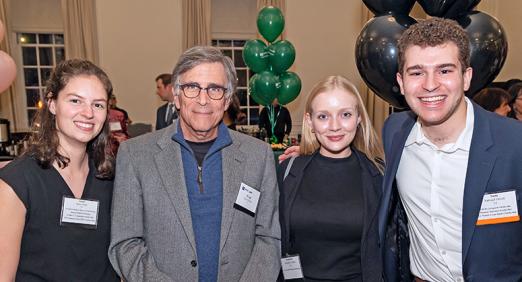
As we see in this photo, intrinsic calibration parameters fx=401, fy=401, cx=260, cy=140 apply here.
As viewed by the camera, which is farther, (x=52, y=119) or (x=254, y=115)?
(x=254, y=115)

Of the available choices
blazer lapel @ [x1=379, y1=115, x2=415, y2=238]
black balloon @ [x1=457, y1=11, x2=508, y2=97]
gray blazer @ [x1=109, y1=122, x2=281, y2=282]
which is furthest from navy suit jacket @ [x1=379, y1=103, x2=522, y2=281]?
black balloon @ [x1=457, y1=11, x2=508, y2=97]

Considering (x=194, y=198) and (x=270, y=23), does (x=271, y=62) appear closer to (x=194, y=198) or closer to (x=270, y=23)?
(x=270, y=23)

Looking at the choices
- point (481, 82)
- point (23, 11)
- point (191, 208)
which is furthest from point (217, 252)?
point (23, 11)

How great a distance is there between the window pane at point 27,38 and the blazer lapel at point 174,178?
743cm

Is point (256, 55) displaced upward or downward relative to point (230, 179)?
upward

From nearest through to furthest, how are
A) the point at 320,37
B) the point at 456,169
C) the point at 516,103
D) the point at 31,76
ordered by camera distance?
the point at 456,169 → the point at 516,103 → the point at 31,76 → the point at 320,37

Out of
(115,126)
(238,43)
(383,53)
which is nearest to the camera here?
(383,53)

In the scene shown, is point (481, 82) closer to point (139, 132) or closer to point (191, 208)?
point (191, 208)

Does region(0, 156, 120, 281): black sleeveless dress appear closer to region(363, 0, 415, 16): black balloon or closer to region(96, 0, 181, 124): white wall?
region(363, 0, 415, 16): black balloon

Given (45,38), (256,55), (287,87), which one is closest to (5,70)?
(256,55)

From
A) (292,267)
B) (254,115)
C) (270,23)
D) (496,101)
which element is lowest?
(254,115)

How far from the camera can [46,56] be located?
25.3 ft

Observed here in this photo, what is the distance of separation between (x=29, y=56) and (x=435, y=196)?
27.0 feet

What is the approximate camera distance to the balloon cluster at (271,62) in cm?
523
